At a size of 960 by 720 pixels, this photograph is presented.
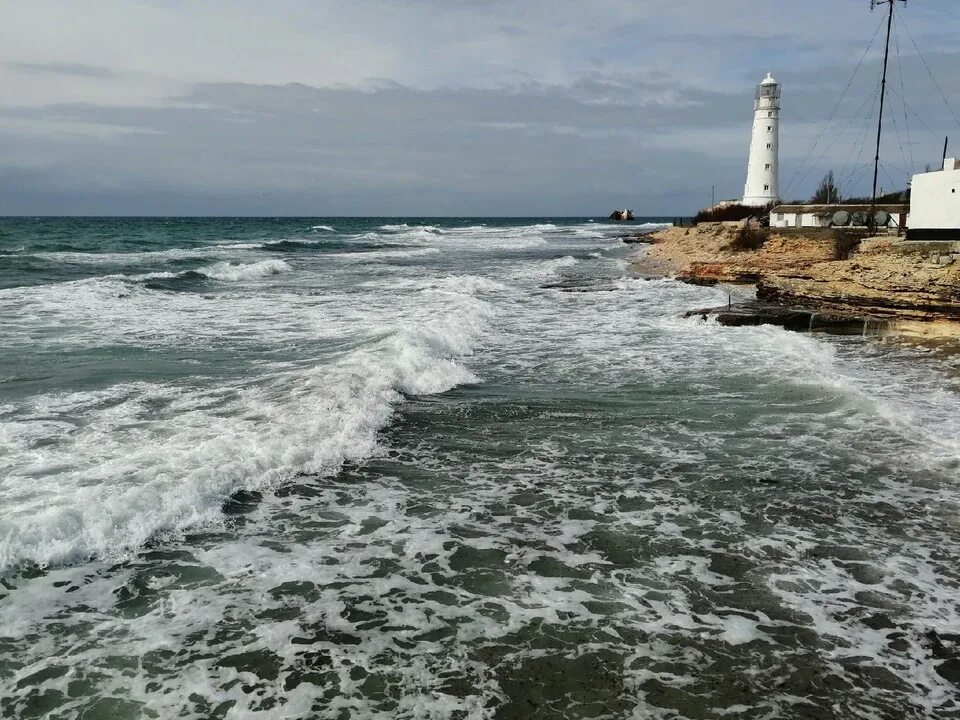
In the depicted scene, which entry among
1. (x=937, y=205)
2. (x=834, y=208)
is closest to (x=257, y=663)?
(x=937, y=205)

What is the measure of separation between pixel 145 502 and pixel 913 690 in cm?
581

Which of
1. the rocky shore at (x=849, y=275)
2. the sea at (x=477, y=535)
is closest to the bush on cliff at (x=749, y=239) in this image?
the rocky shore at (x=849, y=275)

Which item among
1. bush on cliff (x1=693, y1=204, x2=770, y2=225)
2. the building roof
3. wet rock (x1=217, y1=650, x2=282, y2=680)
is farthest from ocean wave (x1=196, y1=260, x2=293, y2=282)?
bush on cliff (x1=693, y1=204, x2=770, y2=225)

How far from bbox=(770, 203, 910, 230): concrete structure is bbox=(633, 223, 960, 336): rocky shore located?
10.3 feet

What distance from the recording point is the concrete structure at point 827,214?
32.3m

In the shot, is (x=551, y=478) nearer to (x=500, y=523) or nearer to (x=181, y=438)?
(x=500, y=523)

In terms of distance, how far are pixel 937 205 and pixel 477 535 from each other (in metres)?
23.5

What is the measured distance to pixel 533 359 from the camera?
1293 centimetres

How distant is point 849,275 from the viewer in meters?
22.1

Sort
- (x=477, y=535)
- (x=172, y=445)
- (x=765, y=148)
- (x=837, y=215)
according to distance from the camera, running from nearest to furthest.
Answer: (x=477, y=535)
(x=172, y=445)
(x=837, y=215)
(x=765, y=148)

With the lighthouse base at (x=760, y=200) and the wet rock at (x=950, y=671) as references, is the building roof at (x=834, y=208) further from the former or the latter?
the wet rock at (x=950, y=671)

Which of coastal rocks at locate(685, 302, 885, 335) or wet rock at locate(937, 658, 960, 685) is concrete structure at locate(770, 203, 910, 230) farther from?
wet rock at locate(937, 658, 960, 685)

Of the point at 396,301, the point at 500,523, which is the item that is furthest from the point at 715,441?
the point at 396,301

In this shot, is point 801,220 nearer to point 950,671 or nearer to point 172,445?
point 172,445
